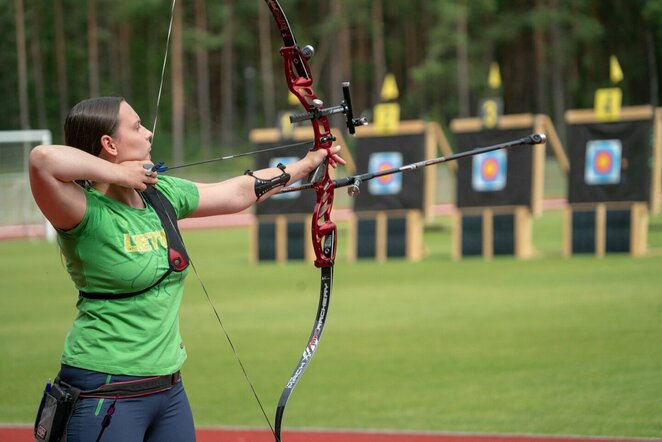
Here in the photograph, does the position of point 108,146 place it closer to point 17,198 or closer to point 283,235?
point 283,235

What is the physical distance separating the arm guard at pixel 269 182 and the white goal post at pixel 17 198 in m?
18.2

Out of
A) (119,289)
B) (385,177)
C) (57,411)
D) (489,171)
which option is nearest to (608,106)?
(489,171)

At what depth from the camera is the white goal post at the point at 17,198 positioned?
68.2ft

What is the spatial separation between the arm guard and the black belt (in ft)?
1.98

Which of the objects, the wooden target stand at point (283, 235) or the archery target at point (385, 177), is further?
the wooden target stand at point (283, 235)

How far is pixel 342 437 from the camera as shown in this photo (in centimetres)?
477

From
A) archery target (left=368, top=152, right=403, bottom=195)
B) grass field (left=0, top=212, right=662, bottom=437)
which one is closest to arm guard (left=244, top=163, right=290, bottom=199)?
grass field (left=0, top=212, right=662, bottom=437)

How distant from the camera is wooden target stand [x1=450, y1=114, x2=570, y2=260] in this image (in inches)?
491

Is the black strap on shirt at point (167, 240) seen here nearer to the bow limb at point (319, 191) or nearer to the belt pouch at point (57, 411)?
the belt pouch at point (57, 411)

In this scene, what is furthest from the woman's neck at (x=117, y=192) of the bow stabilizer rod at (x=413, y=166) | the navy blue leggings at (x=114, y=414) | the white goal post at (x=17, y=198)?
the white goal post at (x=17, y=198)

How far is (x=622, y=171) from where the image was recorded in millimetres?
12047

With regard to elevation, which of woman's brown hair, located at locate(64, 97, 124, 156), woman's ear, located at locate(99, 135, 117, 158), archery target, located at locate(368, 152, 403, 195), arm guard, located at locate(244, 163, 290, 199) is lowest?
archery target, located at locate(368, 152, 403, 195)

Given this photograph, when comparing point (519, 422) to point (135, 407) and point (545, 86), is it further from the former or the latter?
point (545, 86)

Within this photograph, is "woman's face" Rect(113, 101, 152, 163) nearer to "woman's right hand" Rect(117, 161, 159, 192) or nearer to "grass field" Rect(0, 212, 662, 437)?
"woman's right hand" Rect(117, 161, 159, 192)
